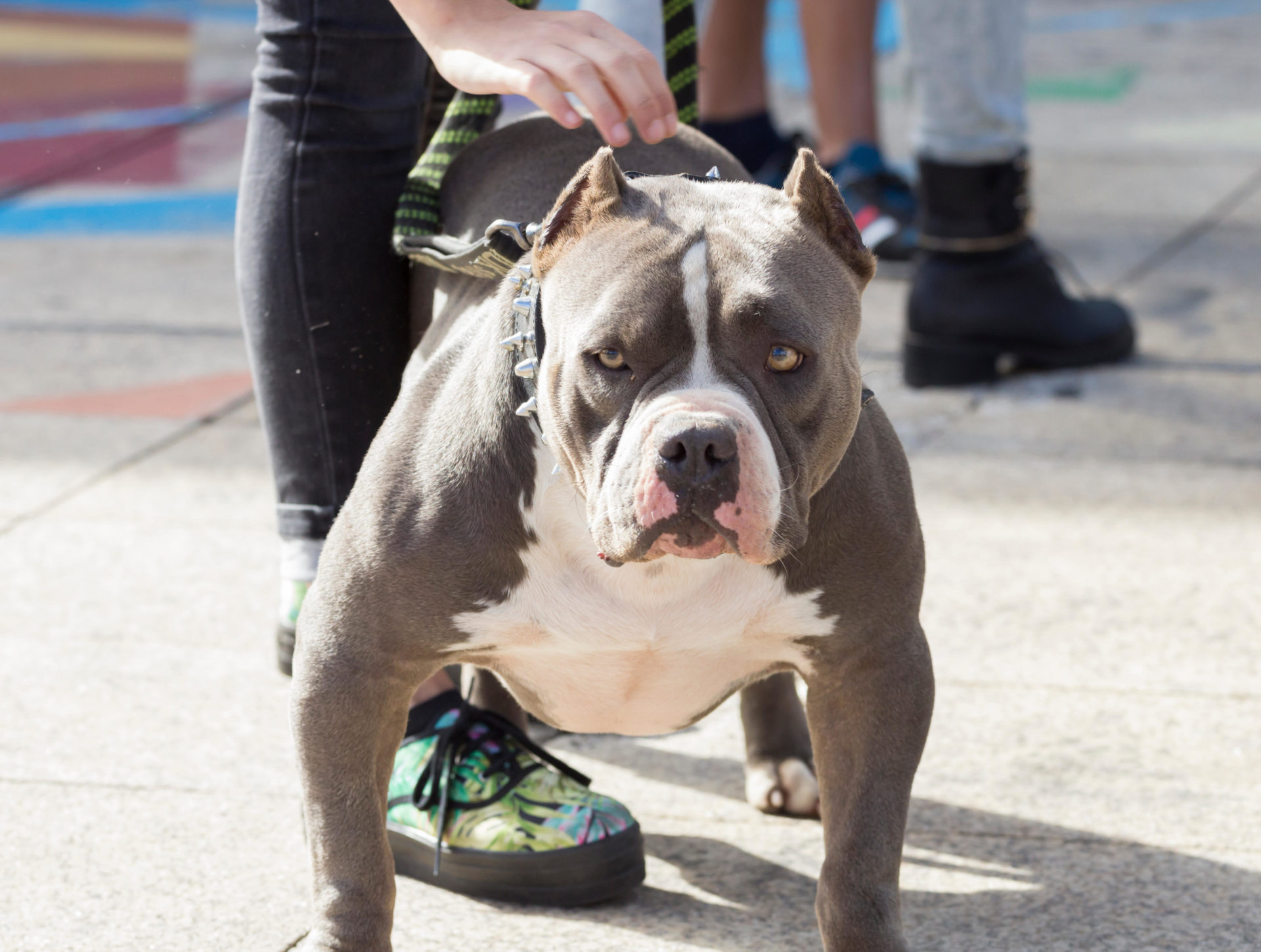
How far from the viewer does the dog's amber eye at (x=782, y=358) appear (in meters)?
1.85

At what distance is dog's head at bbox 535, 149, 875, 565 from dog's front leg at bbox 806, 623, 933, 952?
278mm

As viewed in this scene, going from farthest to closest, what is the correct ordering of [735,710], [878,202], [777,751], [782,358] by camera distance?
1. [878,202]
2. [735,710]
3. [777,751]
4. [782,358]

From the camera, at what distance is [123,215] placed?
22.3 feet

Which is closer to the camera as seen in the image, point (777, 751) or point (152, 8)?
point (777, 751)

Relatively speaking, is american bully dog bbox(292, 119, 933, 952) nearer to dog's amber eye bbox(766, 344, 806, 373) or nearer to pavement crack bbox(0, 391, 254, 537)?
dog's amber eye bbox(766, 344, 806, 373)

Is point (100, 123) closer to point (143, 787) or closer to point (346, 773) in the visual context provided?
point (143, 787)

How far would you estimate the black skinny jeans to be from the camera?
8.20 ft

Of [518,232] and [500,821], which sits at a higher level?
[518,232]

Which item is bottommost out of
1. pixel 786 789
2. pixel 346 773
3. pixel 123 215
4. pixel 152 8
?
pixel 152 8

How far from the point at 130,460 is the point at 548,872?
220cm

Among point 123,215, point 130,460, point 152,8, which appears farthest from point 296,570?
point 152,8

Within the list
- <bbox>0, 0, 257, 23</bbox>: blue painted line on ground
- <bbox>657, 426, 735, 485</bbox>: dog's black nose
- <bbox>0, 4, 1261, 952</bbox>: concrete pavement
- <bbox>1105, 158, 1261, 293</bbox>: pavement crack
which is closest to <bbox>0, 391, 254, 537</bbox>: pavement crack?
<bbox>0, 4, 1261, 952</bbox>: concrete pavement

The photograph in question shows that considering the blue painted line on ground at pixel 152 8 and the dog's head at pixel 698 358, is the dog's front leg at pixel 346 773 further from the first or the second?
the blue painted line on ground at pixel 152 8

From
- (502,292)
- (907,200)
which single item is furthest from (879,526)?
(907,200)
